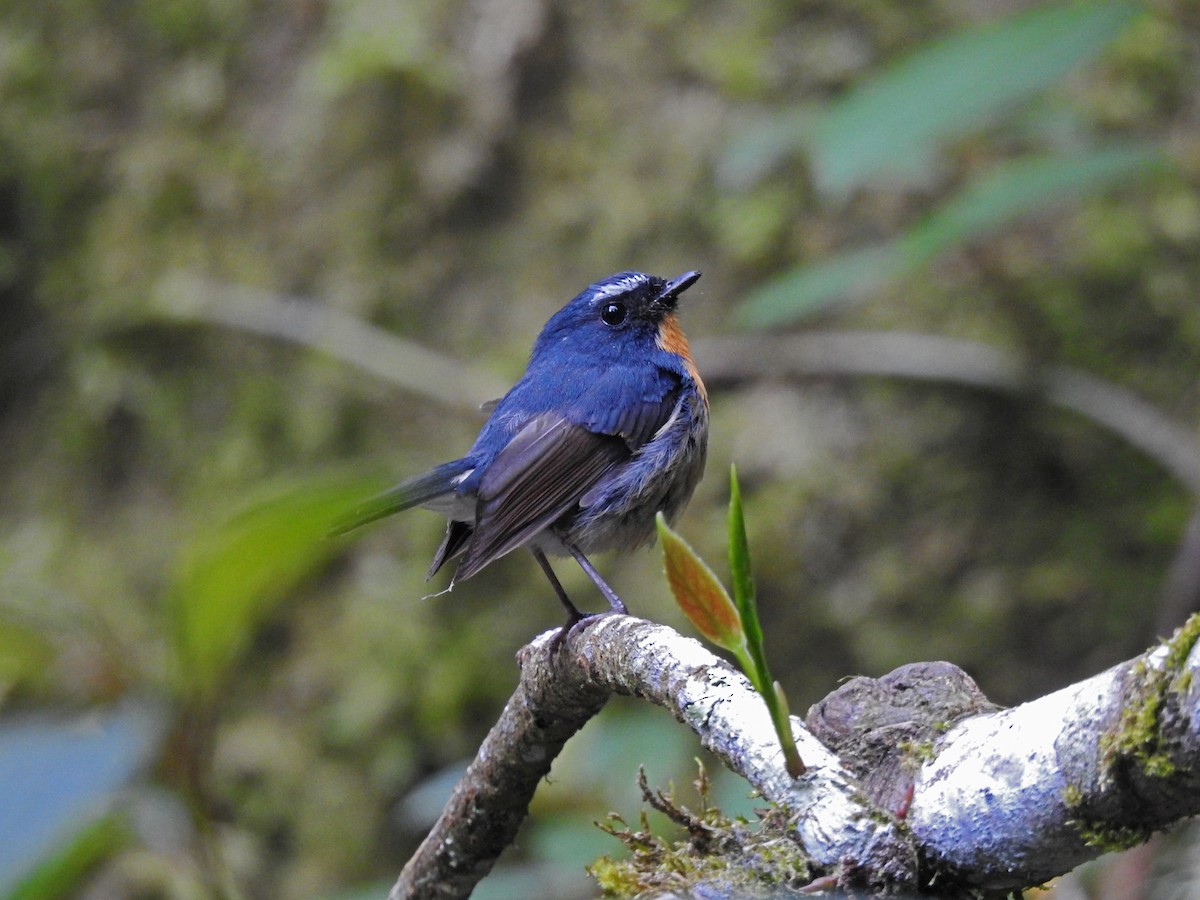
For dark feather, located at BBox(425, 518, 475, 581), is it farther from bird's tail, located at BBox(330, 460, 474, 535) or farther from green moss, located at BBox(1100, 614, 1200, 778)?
green moss, located at BBox(1100, 614, 1200, 778)

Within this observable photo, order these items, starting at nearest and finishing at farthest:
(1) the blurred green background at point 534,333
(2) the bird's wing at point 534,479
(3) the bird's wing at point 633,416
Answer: (2) the bird's wing at point 534,479 < (3) the bird's wing at point 633,416 < (1) the blurred green background at point 534,333

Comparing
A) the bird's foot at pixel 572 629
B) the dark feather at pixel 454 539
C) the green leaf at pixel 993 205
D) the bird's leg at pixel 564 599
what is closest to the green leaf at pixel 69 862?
the bird's foot at pixel 572 629

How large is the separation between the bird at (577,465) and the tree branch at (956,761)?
3.94 ft

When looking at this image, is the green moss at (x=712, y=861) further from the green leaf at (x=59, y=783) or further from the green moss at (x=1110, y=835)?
the green leaf at (x=59, y=783)

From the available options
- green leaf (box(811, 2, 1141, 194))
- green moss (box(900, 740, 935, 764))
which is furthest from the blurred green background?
green moss (box(900, 740, 935, 764))

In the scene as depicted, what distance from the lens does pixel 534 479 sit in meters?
3.07

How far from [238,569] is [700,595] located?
1.73 feet

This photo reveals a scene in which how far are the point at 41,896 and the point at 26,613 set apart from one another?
0.39 meters

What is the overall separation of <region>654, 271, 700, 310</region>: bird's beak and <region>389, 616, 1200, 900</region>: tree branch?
1998 millimetres

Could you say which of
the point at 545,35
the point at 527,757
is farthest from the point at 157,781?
the point at 545,35

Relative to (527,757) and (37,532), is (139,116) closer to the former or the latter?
(37,532)

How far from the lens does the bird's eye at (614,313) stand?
371 centimetres

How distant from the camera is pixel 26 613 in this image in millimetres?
1550

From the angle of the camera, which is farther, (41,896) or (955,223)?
(955,223)
